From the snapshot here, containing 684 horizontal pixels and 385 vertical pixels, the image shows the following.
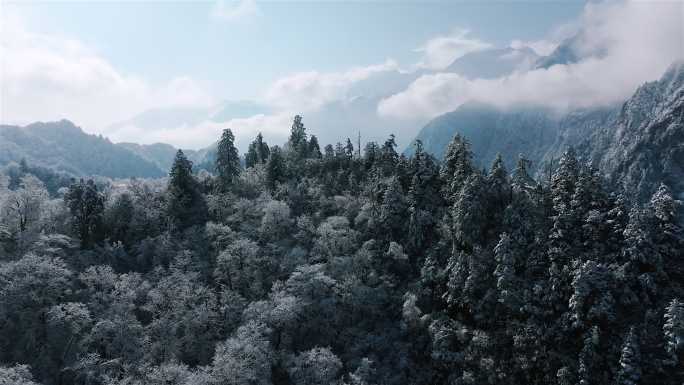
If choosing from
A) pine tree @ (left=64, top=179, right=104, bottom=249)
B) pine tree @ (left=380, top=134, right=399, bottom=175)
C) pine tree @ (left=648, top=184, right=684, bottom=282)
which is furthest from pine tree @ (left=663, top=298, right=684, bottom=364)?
pine tree @ (left=64, top=179, right=104, bottom=249)

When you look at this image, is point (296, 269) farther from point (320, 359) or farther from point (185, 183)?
point (185, 183)

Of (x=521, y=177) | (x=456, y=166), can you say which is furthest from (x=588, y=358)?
(x=456, y=166)

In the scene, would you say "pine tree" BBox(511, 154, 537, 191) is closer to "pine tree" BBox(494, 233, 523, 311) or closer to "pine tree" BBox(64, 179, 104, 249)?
"pine tree" BBox(494, 233, 523, 311)

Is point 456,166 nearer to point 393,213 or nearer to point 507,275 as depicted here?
point 393,213

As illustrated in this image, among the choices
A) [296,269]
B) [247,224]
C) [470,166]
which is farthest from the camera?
[247,224]

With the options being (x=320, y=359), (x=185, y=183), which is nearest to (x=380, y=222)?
(x=320, y=359)

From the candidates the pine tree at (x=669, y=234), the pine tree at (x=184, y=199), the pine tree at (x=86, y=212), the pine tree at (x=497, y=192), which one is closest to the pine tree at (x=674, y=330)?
the pine tree at (x=669, y=234)
